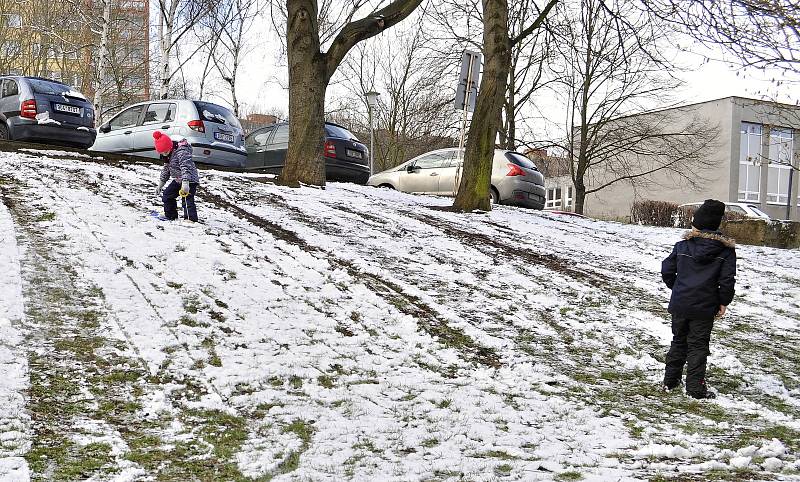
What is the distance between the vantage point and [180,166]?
329 inches

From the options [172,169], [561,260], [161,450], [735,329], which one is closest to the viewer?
[161,450]

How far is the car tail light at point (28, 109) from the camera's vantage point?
14.3m

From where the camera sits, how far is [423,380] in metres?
4.92

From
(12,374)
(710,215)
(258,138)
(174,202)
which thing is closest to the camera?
(12,374)

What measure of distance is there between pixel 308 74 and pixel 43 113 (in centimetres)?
587

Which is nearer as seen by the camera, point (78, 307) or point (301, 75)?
point (78, 307)

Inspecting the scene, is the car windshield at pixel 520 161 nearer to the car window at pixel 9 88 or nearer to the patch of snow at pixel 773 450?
the car window at pixel 9 88

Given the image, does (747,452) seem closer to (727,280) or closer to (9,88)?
(727,280)

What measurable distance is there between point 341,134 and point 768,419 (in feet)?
43.6

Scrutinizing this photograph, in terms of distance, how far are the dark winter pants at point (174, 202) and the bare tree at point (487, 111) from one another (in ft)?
16.4

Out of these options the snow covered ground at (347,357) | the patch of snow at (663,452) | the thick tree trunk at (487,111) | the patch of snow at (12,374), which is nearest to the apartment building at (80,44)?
the thick tree trunk at (487,111)

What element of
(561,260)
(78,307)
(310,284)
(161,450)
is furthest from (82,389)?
(561,260)

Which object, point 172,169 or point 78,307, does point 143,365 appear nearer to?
point 78,307

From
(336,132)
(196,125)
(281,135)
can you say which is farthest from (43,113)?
(336,132)
